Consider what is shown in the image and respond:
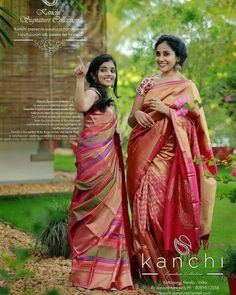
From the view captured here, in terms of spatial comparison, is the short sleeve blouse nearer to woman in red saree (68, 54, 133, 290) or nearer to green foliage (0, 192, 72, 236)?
woman in red saree (68, 54, 133, 290)

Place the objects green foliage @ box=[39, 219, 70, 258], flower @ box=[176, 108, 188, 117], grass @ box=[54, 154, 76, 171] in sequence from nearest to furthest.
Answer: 1. flower @ box=[176, 108, 188, 117]
2. green foliage @ box=[39, 219, 70, 258]
3. grass @ box=[54, 154, 76, 171]

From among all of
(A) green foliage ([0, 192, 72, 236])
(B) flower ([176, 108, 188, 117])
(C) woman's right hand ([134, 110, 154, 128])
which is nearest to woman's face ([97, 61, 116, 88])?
(C) woman's right hand ([134, 110, 154, 128])

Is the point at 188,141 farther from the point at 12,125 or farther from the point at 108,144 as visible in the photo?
the point at 12,125

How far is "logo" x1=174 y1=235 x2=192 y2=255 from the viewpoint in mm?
3768

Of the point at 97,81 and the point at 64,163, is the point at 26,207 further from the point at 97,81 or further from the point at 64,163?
the point at 64,163

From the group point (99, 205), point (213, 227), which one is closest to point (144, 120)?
point (99, 205)

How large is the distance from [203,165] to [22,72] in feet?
12.9

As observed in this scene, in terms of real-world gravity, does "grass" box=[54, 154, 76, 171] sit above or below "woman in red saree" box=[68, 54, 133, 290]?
below

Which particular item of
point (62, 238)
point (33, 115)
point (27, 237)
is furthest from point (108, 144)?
point (33, 115)

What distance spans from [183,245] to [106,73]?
107 centimetres

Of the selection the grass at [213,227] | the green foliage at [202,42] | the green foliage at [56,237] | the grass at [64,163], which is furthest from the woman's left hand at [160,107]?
the grass at [64,163]

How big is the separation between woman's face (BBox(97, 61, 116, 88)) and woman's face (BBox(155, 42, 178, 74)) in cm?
29

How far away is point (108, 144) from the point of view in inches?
146

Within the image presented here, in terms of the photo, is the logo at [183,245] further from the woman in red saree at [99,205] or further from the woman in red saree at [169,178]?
the woman in red saree at [99,205]
